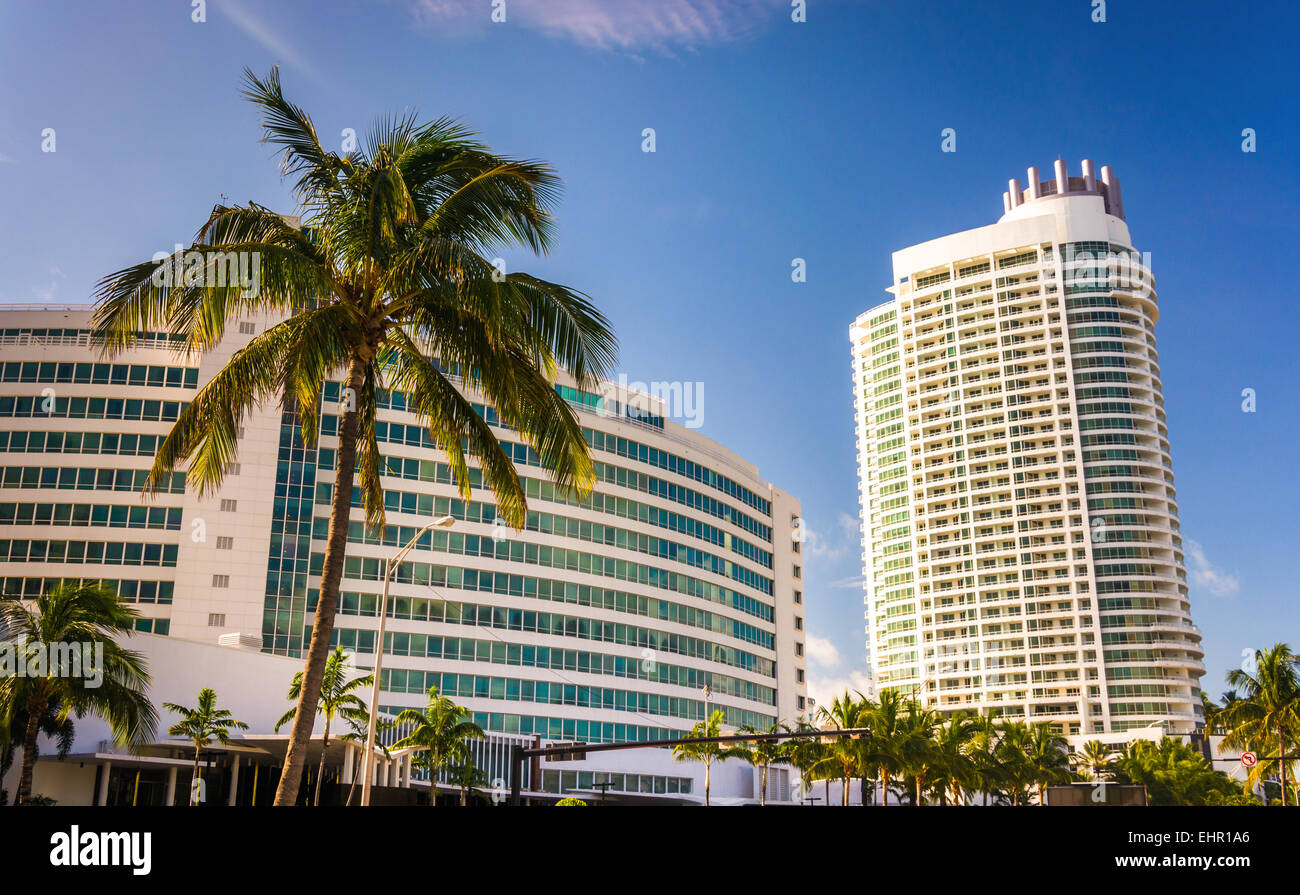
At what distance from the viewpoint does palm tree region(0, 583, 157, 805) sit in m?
32.4

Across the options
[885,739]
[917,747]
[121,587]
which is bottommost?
[917,747]

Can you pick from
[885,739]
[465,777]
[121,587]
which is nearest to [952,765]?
[885,739]

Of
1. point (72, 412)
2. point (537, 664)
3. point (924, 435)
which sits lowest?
point (537, 664)

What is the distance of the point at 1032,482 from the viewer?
15738 centimetres

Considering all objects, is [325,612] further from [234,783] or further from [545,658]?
[545,658]

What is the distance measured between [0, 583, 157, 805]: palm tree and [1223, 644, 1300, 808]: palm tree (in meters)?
68.0

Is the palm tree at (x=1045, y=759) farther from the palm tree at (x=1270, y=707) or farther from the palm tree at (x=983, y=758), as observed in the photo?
the palm tree at (x=1270, y=707)

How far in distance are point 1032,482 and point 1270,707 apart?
3448 inches

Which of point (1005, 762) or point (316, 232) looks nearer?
point (316, 232)

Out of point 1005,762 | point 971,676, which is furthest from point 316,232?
point 971,676
